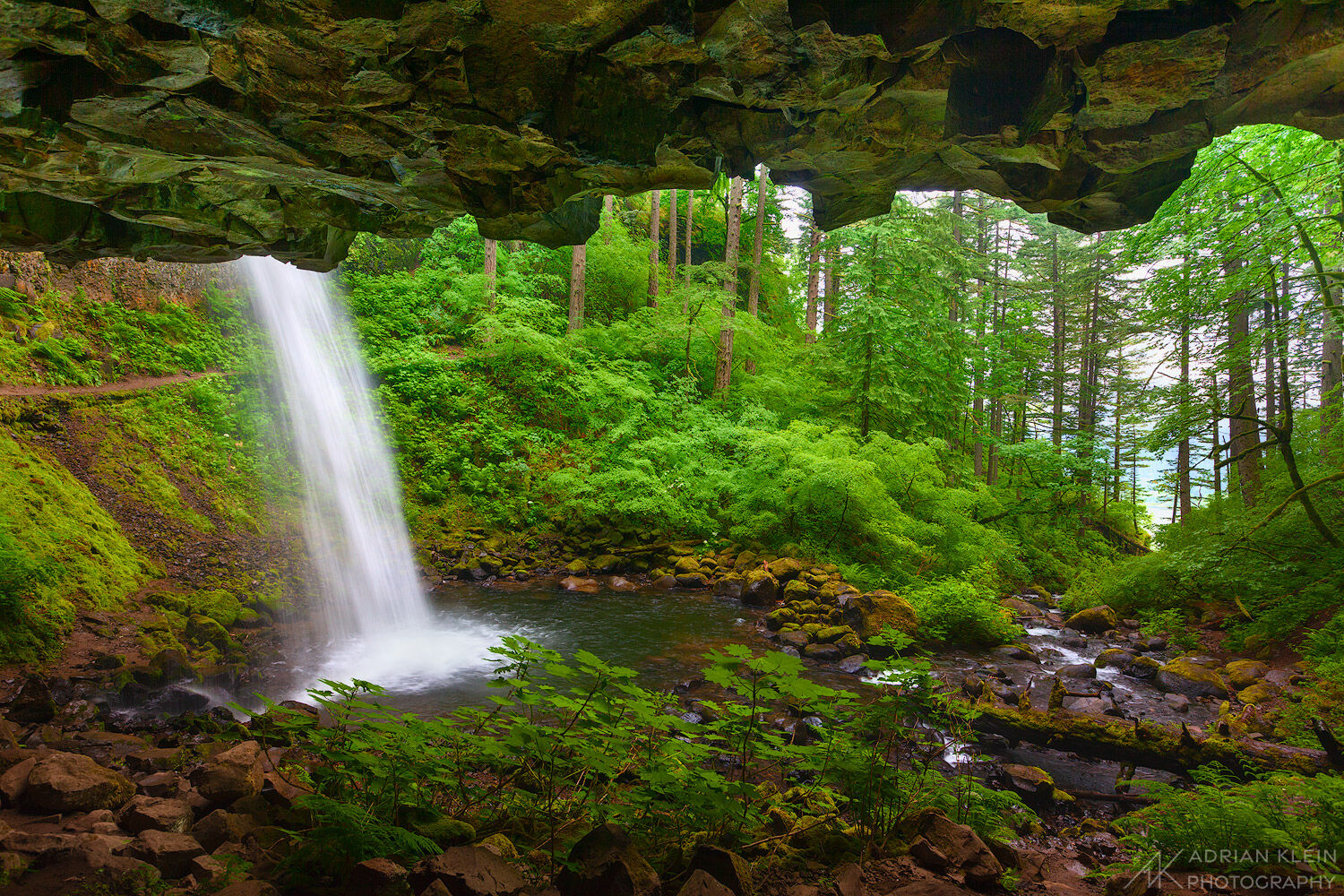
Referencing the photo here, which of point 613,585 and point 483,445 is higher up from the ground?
point 483,445

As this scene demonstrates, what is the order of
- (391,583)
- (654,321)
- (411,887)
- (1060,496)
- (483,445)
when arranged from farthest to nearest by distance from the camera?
1. (654,321)
2. (1060,496)
3. (483,445)
4. (391,583)
5. (411,887)

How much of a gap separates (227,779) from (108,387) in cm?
1033

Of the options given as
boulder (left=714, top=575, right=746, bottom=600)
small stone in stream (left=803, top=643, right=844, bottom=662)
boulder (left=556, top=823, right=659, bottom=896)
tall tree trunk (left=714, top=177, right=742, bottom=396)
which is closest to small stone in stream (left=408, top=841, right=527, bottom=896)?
boulder (left=556, top=823, right=659, bottom=896)

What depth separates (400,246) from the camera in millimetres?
19156

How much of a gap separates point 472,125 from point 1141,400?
1200 centimetres

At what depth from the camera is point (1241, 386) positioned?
28.1 feet

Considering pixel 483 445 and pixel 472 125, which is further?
pixel 483 445

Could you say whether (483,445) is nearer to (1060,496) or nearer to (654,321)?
(654,321)

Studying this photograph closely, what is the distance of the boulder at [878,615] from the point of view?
9.36m

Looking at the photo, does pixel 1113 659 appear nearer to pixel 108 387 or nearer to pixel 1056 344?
pixel 1056 344

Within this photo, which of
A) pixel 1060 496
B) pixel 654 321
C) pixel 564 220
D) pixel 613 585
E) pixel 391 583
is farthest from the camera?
pixel 654 321

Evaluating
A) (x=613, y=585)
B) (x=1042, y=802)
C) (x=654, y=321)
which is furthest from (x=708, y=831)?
(x=654, y=321)

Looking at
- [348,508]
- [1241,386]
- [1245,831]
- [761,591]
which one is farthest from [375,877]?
[1241,386]

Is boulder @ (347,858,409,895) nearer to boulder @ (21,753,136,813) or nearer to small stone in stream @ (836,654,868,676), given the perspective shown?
boulder @ (21,753,136,813)
